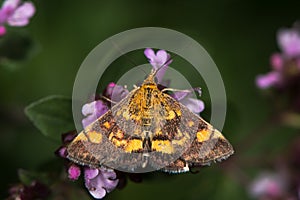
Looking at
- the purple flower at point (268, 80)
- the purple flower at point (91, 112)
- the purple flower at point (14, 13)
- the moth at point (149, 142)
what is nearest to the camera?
the moth at point (149, 142)

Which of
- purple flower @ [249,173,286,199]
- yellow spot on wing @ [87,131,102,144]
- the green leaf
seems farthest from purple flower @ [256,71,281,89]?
yellow spot on wing @ [87,131,102,144]

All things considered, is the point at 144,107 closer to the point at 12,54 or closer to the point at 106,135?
the point at 106,135

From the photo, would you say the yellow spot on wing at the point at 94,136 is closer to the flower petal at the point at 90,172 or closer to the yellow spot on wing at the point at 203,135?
the flower petal at the point at 90,172

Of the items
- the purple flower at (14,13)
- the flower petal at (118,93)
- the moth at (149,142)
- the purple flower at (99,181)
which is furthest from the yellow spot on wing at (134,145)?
the purple flower at (14,13)

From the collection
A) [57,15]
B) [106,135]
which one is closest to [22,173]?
[106,135]

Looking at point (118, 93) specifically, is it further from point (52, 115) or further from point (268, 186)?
point (268, 186)

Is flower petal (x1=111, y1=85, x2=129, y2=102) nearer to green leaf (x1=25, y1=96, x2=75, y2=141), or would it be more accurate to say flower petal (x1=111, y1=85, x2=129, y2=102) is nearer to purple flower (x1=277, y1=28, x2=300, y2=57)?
green leaf (x1=25, y1=96, x2=75, y2=141)

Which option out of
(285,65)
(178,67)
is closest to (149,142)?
(178,67)
